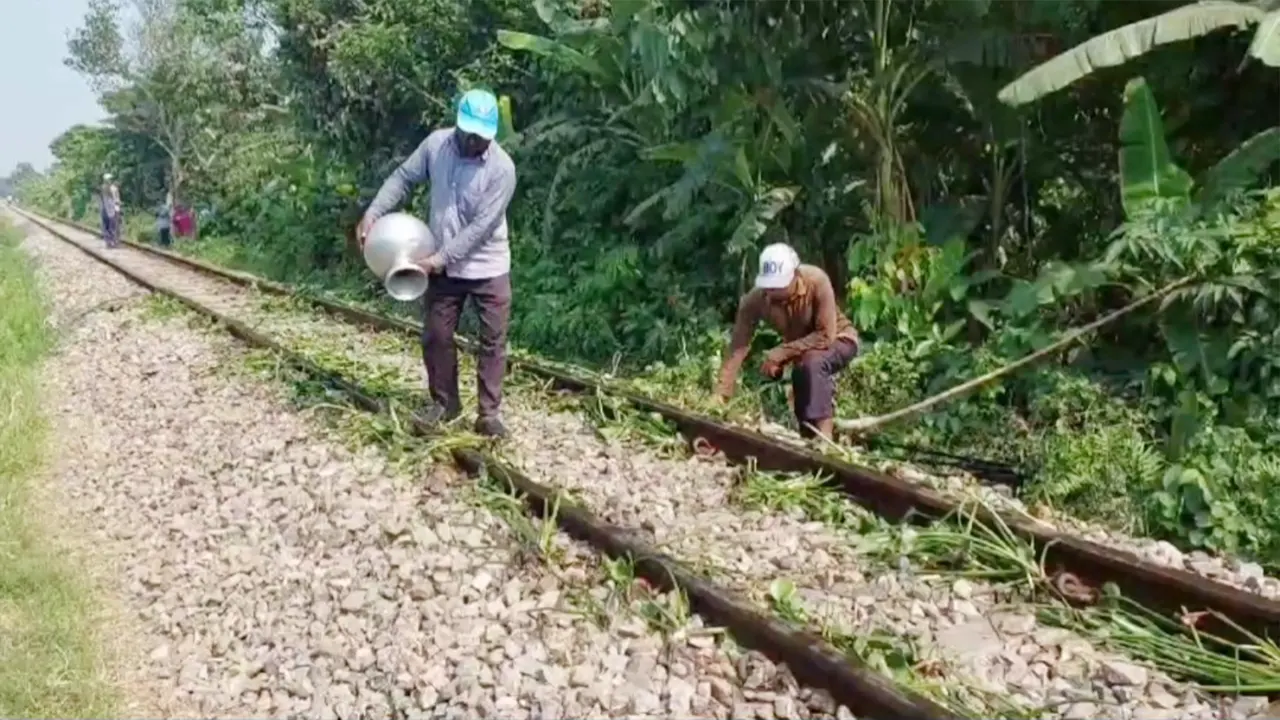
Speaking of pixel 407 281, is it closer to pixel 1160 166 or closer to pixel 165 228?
pixel 1160 166

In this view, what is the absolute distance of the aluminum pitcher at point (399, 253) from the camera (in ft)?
21.8

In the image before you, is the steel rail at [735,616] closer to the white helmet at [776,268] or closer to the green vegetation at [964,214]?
the white helmet at [776,268]

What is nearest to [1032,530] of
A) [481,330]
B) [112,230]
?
[481,330]

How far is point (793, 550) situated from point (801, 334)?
2.72 m

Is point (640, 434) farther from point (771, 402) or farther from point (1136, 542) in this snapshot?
point (1136, 542)

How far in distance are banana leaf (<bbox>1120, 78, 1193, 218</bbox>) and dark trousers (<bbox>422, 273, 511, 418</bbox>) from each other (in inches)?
155

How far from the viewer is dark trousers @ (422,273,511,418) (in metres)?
6.94

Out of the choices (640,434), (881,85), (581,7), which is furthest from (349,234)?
(640,434)

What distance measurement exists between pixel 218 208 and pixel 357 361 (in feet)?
88.5

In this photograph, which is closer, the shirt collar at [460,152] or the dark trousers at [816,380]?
the shirt collar at [460,152]

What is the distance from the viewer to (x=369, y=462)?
6461mm

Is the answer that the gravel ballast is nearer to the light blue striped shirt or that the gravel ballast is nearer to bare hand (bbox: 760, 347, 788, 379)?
the light blue striped shirt

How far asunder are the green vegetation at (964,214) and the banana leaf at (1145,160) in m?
0.01

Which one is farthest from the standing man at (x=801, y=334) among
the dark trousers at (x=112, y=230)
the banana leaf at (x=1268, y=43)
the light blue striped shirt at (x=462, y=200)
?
the dark trousers at (x=112, y=230)
